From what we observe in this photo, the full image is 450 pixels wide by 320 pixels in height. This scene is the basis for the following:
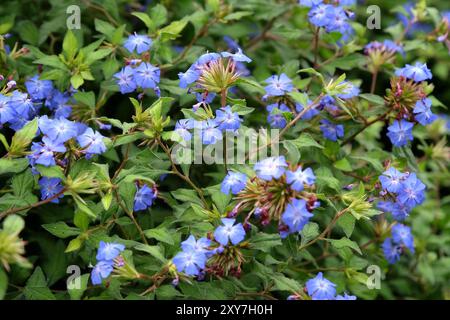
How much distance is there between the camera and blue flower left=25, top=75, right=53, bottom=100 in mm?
2531

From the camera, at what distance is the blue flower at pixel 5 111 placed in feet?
7.20

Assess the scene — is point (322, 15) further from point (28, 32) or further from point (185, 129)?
point (28, 32)

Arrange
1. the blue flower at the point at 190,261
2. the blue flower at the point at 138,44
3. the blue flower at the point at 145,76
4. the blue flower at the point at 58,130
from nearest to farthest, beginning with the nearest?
1. the blue flower at the point at 190,261
2. the blue flower at the point at 58,130
3. the blue flower at the point at 145,76
4. the blue flower at the point at 138,44

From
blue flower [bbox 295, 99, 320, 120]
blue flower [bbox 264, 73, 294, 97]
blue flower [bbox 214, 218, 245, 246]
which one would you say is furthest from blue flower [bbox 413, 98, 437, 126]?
blue flower [bbox 214, 218, 245, 246]

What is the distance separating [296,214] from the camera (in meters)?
1.94

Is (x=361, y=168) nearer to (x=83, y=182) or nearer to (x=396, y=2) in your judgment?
(x=83, y=182)

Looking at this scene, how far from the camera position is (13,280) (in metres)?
2.46

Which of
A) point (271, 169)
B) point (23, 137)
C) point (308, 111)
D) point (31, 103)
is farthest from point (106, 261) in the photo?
point (308, 111)

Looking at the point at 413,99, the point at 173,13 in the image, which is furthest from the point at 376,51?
the point at 173,13

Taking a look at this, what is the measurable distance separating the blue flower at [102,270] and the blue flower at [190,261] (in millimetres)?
217

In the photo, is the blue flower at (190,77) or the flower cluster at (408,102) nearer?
the blue flower at (190,77)

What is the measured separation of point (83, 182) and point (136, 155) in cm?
29

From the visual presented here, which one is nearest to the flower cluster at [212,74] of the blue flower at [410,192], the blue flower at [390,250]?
the blue flower at [410,192]

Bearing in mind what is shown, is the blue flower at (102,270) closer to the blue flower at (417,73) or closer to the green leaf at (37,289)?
the green leaf at (37,289)
